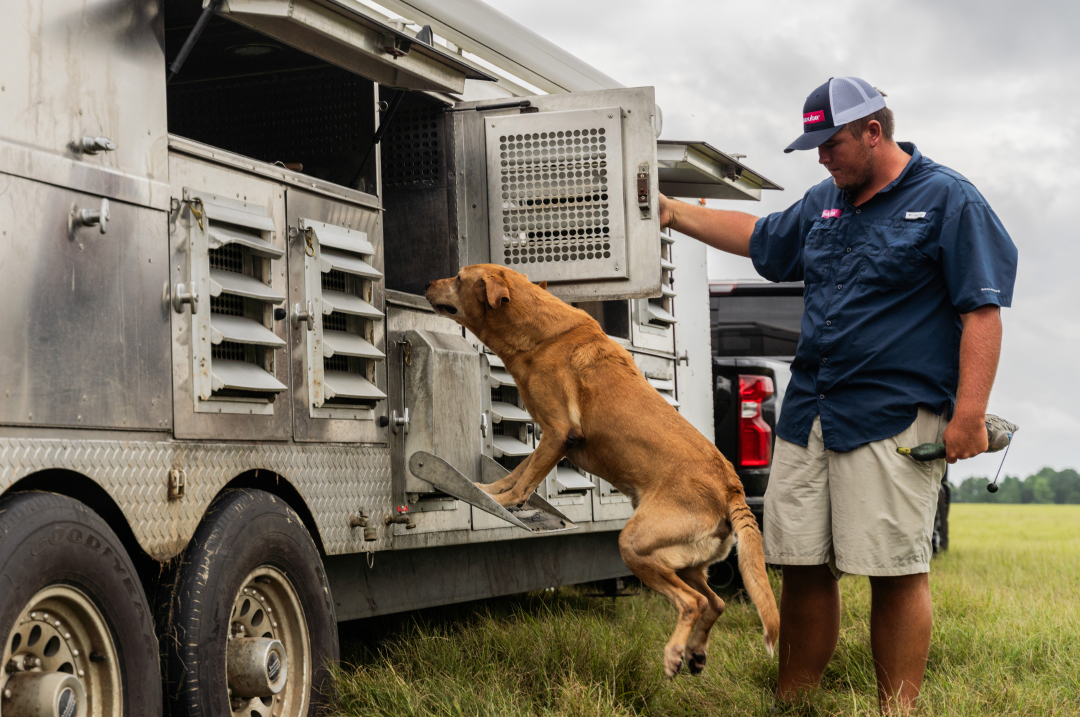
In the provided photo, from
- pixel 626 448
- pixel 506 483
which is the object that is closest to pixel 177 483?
pixel 506 483

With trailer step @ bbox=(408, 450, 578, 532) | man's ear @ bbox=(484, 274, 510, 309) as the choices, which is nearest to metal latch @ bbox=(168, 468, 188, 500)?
trailer step @ bbox=(408, 450, 578, 532)

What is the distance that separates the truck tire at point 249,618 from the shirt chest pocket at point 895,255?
2.05 metres

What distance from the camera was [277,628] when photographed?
11.6 feet

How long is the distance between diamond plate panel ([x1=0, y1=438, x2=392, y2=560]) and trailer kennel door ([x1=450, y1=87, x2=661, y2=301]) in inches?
42.9

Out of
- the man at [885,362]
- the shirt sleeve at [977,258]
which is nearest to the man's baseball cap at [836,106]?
the man at [885,362]

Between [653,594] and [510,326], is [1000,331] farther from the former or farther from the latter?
[653,594]

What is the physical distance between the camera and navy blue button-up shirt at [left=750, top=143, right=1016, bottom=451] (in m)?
3.55

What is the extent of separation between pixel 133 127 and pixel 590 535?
3.78 meters

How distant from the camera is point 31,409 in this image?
261 centimetres

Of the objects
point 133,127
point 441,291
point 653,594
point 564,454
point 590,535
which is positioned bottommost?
point 653,594

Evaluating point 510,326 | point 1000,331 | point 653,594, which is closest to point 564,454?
point 510,326

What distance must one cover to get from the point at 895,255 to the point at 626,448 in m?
1.13

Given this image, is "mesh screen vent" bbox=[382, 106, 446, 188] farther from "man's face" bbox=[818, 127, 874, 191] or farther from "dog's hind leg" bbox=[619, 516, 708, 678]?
"dog's hind leg" bbox=[619, 516, 708, 678]

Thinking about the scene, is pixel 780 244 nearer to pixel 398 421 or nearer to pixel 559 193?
pixel 559 193
